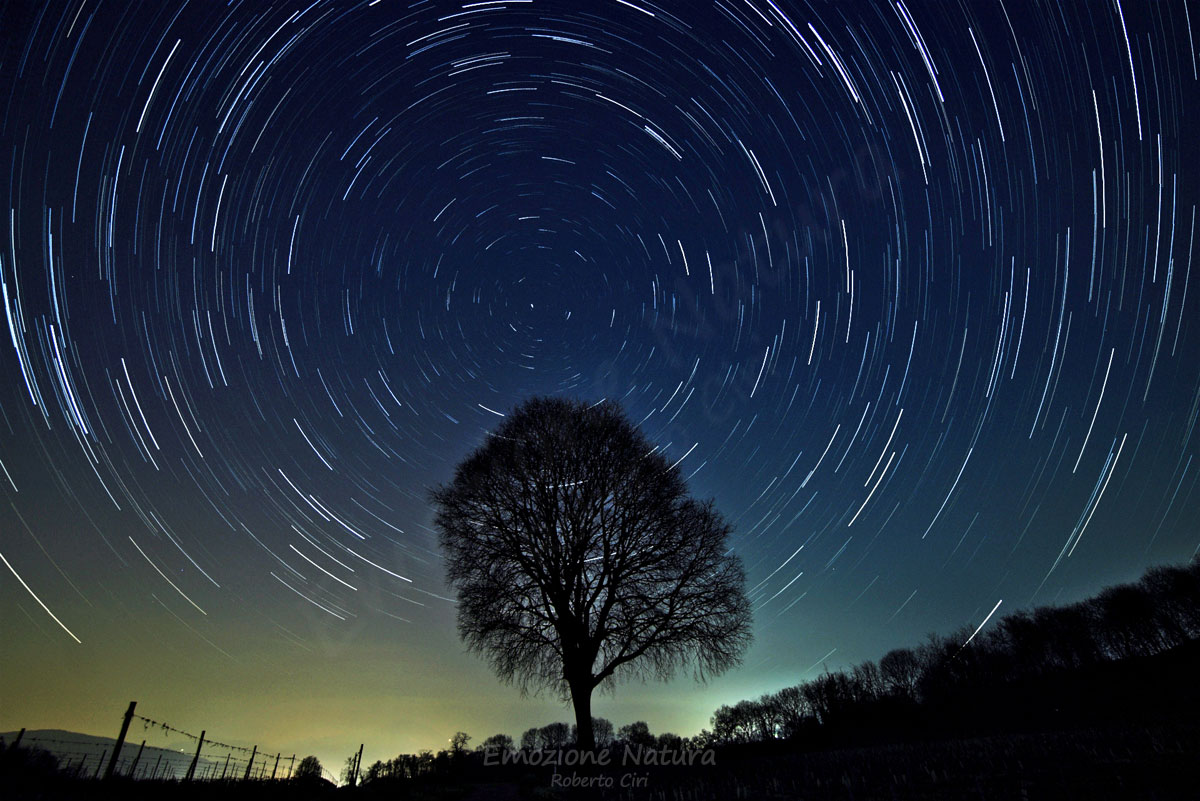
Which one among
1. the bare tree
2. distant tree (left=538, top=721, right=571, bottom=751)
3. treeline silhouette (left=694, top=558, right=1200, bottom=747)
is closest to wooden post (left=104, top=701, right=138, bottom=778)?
the bare tree

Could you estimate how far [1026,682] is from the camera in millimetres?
57094

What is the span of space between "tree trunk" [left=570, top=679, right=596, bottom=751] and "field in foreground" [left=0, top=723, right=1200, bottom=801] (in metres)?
0.62

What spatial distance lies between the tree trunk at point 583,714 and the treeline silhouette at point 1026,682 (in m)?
9.79

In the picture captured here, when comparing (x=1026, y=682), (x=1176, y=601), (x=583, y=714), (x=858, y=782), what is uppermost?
(x=1176, y=601)

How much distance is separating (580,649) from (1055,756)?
1001cm

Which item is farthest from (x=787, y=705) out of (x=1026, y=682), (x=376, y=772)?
(x=376, y=772)

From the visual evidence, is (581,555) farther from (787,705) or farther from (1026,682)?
(787,705)

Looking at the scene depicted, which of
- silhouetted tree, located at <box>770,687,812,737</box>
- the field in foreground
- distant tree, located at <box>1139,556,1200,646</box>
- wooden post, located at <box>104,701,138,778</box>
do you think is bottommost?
the field in foreground

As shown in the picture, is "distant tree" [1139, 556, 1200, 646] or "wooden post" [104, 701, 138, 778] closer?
"wooden post" [104, 701, 138, 778]

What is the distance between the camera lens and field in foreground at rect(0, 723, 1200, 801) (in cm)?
648

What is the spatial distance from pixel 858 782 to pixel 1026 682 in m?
73.6

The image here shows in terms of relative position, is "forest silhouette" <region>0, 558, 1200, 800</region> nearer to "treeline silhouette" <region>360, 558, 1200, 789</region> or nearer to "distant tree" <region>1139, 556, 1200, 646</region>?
"treeline silhouette" <region>360, 558, 1200, 789</region>

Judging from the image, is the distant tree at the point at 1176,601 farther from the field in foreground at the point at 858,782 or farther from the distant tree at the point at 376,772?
the distant tree at the point at 376,772

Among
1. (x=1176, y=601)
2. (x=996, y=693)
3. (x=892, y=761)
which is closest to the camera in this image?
(x=892, y=761)
